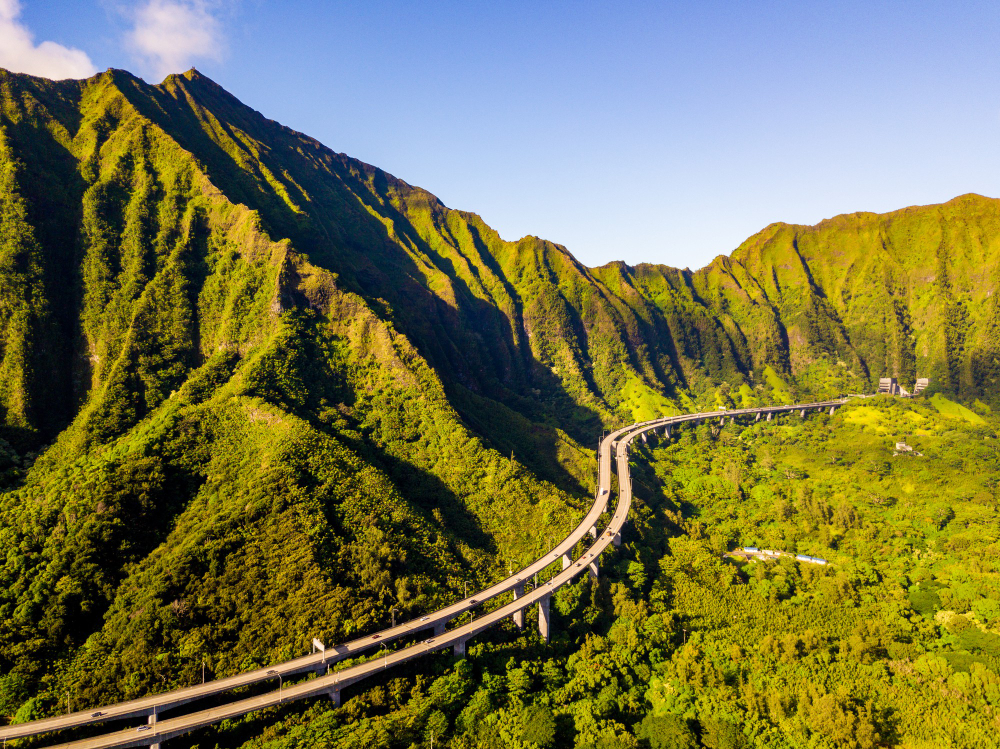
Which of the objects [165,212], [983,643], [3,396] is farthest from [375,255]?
[983,643]

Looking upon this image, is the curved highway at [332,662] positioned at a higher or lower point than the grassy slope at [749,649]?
higher

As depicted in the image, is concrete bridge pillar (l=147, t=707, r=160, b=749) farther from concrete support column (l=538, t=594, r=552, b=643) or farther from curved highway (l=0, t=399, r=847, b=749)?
concrete support column (l=538, t=594, r=552, b=643)

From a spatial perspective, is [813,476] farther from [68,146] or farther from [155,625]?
[68,146]

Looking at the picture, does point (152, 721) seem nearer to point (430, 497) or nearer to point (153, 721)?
point (153, 721)

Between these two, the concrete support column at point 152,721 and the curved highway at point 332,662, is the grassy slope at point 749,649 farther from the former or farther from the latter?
the concrete support column at point 152,721

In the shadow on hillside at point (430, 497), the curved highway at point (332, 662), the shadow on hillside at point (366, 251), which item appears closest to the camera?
the curved highway at point (332, 662)

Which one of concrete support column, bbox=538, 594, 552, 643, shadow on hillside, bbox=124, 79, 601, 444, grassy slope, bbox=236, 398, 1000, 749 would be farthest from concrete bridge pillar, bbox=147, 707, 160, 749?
shadow on hillside, bbox=124, 79, 601, 444

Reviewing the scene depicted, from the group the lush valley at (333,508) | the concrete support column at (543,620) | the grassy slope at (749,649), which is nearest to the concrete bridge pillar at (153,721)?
the lush valley at (333,508)
